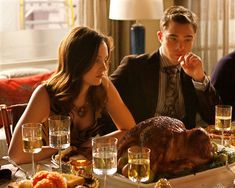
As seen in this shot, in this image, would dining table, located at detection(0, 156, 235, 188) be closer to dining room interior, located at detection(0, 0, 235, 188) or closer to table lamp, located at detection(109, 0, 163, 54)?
dining room interior, located at detection(0, 0, 235, 188)

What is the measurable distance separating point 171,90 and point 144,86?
0.15 m

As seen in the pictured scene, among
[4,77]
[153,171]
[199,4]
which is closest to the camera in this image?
[153,171]

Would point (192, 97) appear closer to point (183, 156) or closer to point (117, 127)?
point (117, 127)

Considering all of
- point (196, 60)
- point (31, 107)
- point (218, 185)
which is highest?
point (196, 60)

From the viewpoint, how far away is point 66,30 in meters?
4.36

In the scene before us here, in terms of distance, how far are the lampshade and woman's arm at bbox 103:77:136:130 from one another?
62.3 inches

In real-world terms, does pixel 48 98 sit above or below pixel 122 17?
below

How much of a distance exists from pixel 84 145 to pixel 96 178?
42 centimetres

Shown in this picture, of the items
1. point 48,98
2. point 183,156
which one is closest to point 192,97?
point 48,98

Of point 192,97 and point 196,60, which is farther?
point 192,97

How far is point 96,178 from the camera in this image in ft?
5.14

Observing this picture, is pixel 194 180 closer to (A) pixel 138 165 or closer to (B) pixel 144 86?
(A) pixel 138 165

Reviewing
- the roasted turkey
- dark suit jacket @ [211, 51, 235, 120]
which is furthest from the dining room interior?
the roasted turkey

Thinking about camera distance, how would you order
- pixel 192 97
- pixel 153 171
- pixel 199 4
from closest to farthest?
pixel 153 171
pixel 192 97
pixel 199 4
